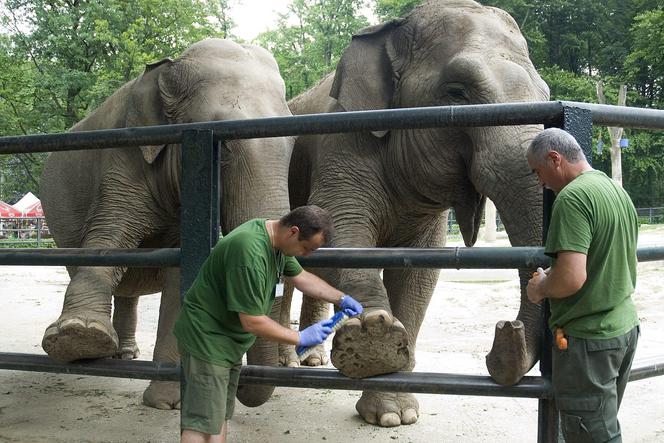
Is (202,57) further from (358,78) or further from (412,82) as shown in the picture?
(412,82)

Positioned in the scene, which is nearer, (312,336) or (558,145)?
(558,145)

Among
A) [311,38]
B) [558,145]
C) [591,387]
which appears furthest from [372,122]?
[311,38]

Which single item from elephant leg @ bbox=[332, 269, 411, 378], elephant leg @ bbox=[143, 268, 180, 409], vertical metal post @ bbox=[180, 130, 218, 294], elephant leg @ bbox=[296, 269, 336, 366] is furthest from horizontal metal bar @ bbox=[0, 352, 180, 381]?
elephant leg @ bbox=[296, 269, 336, 366]

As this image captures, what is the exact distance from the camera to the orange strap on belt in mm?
2275

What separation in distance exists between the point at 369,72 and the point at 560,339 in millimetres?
2307

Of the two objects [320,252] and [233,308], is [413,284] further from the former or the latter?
[233,308]

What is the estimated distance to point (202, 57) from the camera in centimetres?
472

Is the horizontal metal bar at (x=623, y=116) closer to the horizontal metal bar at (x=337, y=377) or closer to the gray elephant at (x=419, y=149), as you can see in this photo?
the gray elephant at (x=419, y=149)

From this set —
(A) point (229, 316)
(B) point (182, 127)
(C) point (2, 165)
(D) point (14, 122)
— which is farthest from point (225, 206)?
(C) point (2, 165)

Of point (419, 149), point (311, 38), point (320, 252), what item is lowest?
point (320, 252)

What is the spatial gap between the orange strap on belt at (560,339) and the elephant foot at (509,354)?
18 centimetres

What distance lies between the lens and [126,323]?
6559 mm

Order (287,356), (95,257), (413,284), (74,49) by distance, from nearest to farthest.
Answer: (95,257)
(413,284)
(287,356)
(74,49)

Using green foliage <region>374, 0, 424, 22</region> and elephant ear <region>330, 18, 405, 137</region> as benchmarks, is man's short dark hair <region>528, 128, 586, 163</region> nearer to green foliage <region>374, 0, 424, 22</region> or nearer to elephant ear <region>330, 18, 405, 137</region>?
elephant ear <region>330, 18, 405, 137</region>
